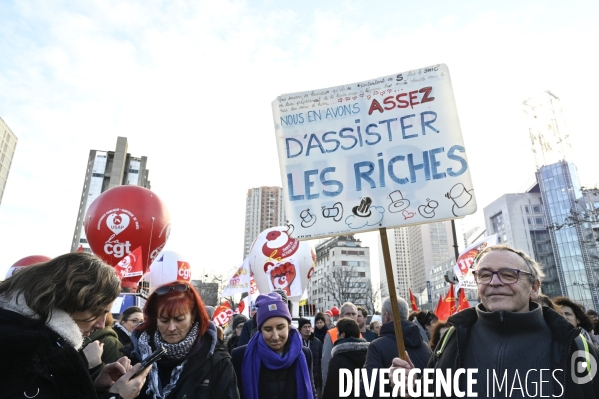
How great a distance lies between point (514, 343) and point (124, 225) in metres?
10.6

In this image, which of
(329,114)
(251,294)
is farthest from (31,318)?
(251,294)

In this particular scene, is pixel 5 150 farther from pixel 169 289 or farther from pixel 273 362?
pixel 273 362

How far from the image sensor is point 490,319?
2312mm

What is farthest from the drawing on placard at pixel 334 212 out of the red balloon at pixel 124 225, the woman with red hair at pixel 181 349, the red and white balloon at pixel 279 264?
the red and white balloon at pixel 279 264

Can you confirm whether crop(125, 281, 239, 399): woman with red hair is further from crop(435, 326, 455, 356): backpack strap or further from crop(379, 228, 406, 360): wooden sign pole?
crop(435, 326, 455, 356): backpack strap

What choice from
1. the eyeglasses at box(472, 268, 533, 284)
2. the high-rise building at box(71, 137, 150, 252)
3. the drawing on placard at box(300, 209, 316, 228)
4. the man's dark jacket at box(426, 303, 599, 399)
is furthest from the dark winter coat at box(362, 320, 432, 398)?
the high-rise building at box(71, 137, 150, 252)

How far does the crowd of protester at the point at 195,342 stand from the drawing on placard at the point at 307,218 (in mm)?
827

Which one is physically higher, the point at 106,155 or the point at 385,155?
the point at 106,155

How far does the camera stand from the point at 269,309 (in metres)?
3.71

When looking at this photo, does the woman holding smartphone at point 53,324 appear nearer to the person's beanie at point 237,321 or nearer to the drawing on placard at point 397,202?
the drawing on placard at point 397,202

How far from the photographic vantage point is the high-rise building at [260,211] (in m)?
127

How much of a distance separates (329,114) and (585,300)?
80204 millimetres

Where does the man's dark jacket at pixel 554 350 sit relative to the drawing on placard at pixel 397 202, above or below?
below

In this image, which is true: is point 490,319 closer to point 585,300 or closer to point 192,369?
point 192,369
